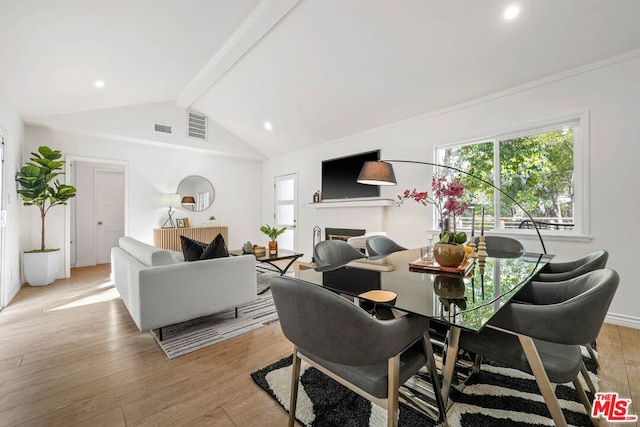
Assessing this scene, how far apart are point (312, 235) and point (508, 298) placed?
471 centimetres

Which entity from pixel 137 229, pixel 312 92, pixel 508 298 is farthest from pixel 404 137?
pixel 137 229

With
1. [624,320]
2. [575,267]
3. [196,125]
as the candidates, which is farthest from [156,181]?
[624,320]

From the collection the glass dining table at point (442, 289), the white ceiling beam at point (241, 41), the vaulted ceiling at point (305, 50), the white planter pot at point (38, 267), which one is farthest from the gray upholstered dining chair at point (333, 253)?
the white planter pot at point (38, 267)

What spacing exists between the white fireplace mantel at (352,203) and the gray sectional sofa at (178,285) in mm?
2344

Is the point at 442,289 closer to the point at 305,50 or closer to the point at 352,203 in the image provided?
the point at 305,50

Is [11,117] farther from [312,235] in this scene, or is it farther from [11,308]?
[312,235]

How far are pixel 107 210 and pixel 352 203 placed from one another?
17.5ft

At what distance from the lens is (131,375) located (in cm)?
184

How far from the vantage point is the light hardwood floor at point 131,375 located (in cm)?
148

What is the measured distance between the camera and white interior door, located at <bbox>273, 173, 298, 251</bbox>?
6260 millimetres

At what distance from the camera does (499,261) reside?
214 centimetres

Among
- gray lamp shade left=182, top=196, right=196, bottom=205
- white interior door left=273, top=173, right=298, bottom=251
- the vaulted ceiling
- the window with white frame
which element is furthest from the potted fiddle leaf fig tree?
the window with white frame

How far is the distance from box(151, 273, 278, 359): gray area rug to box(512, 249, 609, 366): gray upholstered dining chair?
81.6 inches

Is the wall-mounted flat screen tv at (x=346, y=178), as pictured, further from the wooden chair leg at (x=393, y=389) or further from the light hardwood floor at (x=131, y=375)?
the wooden chair leg at (x=393, y=389)
